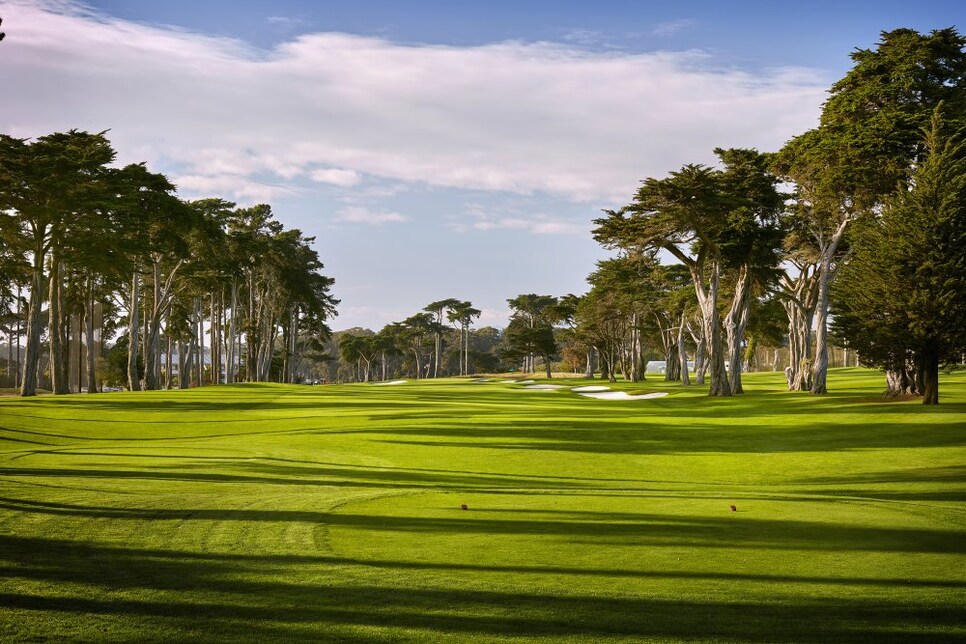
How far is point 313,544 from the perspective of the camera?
9719 millimetres

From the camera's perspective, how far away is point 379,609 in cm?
729

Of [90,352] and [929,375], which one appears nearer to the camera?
[929,375]

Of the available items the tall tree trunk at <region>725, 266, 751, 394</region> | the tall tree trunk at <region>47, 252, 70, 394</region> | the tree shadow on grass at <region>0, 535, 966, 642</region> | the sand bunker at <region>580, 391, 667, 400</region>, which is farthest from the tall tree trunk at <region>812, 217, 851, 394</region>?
the tall tree trunk at <region>47, 252, 70, 394</region>

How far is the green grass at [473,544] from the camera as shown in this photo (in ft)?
23.1

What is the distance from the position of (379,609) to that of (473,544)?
9.27 feet

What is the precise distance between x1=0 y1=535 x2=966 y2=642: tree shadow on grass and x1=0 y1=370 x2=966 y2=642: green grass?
0.03m

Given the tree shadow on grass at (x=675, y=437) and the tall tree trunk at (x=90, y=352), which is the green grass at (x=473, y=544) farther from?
the tall tree trunk at (x=90, y=352)

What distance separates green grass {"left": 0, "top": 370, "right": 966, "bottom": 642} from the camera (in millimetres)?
7027

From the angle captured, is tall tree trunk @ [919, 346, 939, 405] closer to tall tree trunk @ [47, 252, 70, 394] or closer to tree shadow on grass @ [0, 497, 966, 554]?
tree shadow on grass @ [0, 497, 966, 554]

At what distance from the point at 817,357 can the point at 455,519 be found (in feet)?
130

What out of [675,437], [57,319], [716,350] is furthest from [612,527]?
[57,319]

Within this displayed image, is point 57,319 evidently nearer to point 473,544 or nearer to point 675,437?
point 675,437

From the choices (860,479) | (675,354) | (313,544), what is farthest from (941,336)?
(675,354)

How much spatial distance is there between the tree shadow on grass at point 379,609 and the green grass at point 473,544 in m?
0.03
